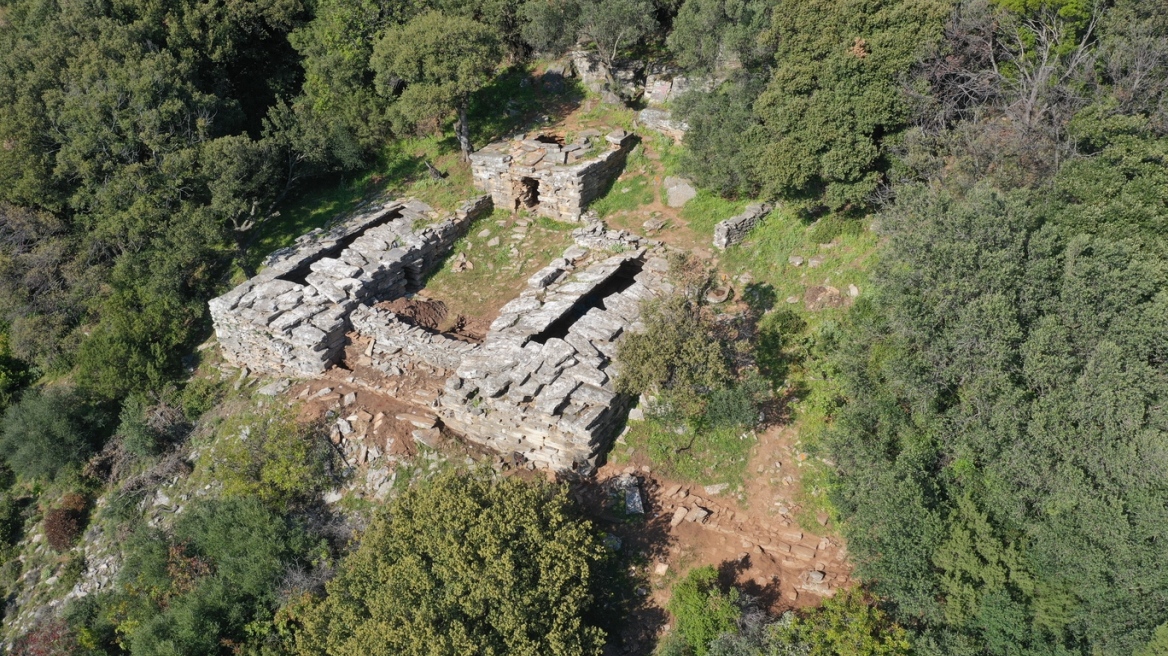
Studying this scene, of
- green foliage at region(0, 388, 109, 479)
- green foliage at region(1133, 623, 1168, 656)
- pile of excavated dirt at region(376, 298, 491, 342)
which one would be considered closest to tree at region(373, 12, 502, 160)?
pile of excavated dirt at region(376, 298, 491, 342)

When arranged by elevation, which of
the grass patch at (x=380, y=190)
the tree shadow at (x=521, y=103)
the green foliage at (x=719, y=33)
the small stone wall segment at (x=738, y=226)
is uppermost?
the green foliage at (x=719, y=33)

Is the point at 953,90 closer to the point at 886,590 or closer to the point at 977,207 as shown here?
the point at 977,207

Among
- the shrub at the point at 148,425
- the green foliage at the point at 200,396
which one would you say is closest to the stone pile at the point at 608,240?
the green foliage at the point at 200,396

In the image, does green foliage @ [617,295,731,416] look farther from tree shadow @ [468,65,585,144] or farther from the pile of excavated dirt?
tree shadow @ [468,65,585,144]

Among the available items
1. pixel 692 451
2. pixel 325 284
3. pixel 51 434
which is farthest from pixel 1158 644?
pixel 51 434

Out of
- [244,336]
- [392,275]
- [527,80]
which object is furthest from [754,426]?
[527,80]

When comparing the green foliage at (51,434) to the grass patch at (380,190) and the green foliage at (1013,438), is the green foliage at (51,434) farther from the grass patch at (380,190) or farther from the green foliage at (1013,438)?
the green foliage at (1013,438)

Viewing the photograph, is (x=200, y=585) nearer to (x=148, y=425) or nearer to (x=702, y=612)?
(x=148, y=425)
